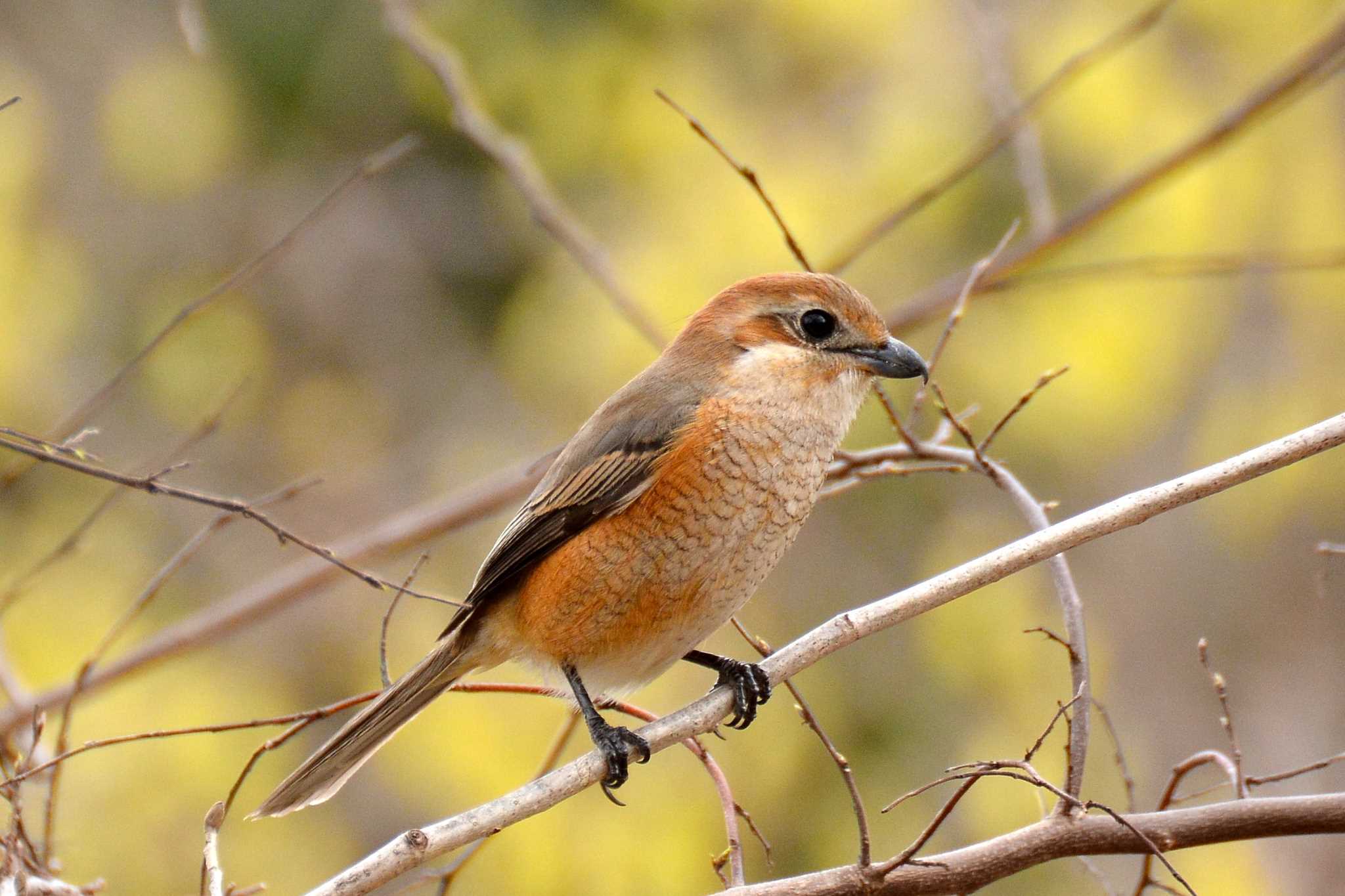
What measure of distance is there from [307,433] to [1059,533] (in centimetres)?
715

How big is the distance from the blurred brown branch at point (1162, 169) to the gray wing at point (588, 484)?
1017mm

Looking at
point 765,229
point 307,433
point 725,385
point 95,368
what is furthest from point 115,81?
point 725,385

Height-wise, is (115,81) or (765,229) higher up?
(115,81)

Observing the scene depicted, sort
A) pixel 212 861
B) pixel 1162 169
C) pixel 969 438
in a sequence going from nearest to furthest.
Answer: pixel 212 861 < pixel 969 438 < pixel 1162 169

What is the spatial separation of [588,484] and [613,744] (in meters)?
0.63

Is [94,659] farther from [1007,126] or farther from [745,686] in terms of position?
[1007,126]

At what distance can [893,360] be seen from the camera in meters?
2.92

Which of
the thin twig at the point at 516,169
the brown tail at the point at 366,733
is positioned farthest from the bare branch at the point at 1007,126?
the brown tail at the point at 366,733

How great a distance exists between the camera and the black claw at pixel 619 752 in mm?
2543

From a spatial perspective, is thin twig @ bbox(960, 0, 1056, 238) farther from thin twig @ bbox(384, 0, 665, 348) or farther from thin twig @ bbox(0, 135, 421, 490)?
thin twig @ bbox(0, 135, 421, 490)

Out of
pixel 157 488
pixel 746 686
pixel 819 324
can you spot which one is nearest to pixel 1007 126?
pixel 819 324

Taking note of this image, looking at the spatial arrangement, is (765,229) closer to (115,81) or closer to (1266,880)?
(1266,880)

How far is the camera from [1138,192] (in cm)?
360

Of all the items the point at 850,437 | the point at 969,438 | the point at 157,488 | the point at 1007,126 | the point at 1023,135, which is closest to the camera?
the point at 157,488
